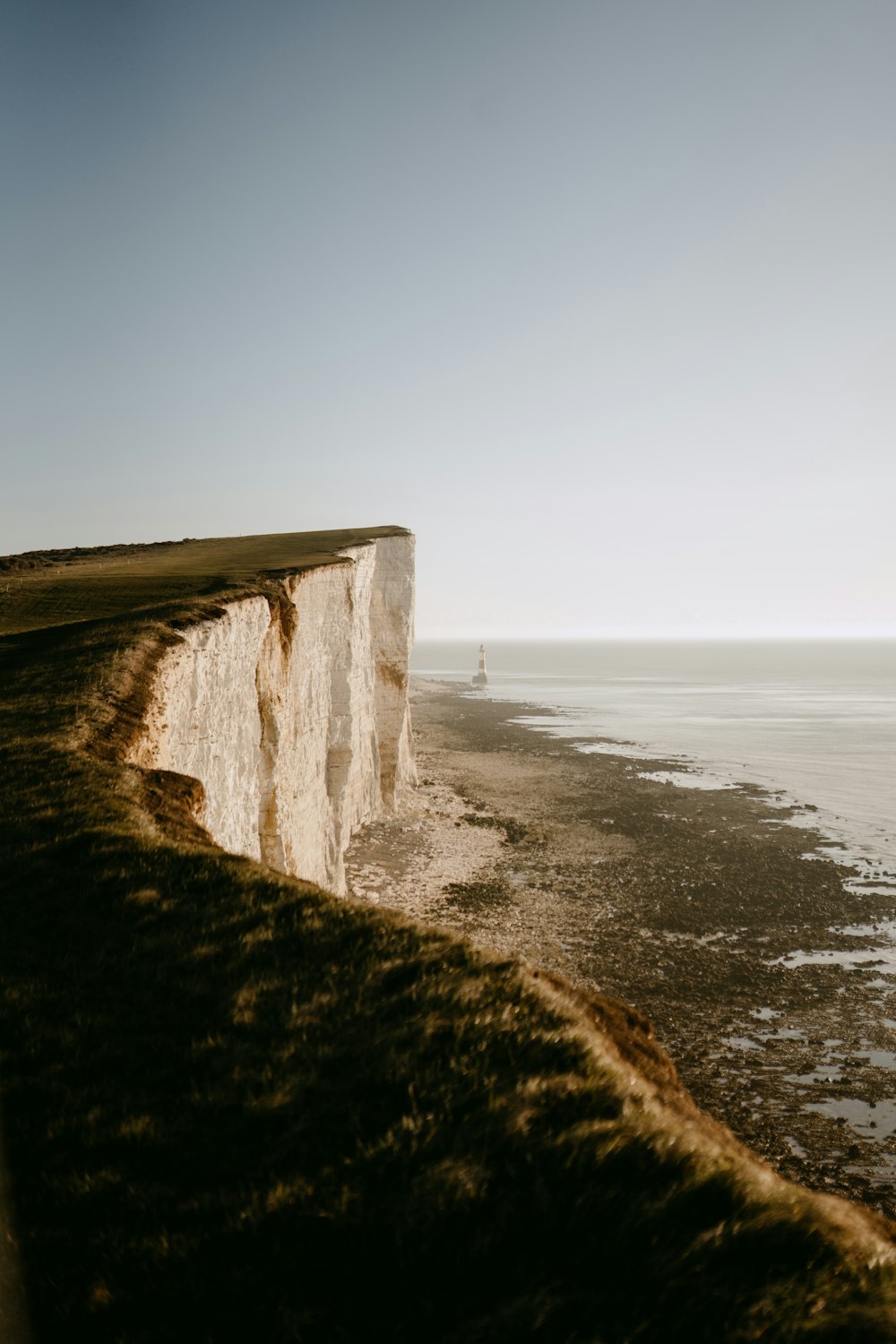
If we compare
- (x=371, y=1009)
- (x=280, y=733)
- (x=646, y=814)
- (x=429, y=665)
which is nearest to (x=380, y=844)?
(x=280, y=733)

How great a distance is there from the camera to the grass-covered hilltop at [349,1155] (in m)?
2.77

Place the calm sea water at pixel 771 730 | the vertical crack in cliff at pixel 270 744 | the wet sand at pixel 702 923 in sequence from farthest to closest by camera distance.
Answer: the calm sea water at pixel 771 730, the vertical crack in cliff at pixel 270 744, the wet sand at pixel 702 923

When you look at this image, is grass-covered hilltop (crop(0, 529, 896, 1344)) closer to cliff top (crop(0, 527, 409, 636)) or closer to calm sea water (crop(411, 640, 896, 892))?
cliff top (crop(0, 527, 409, 636))

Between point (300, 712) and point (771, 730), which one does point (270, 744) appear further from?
point (771, 730)

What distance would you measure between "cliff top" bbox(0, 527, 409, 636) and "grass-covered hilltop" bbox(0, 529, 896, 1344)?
14460 mm

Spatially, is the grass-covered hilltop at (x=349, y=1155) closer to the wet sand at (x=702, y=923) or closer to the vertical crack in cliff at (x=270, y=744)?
the wet sand at (x=702, y=923)

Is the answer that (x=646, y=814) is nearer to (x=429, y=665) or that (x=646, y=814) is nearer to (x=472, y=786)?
(x=472, y=786)

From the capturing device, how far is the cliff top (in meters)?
19.0

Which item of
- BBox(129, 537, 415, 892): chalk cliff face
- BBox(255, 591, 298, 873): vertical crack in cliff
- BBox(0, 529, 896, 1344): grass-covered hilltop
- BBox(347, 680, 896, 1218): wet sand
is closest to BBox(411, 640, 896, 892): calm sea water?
BBox(347, 680, 896, 1218): wet sand

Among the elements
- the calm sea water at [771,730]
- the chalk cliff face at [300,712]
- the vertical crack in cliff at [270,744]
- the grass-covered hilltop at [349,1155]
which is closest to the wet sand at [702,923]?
the chalk cliff face at [300,712]

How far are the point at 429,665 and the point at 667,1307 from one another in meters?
180

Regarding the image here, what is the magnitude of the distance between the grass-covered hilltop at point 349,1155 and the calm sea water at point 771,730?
27.2 m

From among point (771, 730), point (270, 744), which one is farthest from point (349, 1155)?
point (771, 730)

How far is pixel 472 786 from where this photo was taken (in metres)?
41.3
